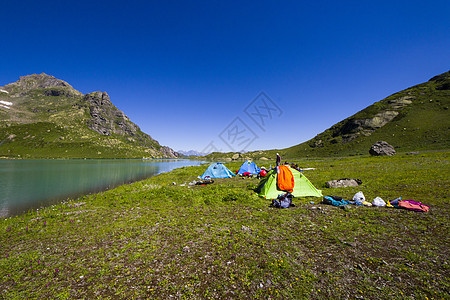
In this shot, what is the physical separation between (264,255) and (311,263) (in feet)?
5.72

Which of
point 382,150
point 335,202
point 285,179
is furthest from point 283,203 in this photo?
point 382,150

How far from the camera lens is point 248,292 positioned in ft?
16.8

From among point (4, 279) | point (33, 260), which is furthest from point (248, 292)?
point (33, 260)

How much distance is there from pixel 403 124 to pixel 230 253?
14540 centimetres

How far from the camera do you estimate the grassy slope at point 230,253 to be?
17.4 ft

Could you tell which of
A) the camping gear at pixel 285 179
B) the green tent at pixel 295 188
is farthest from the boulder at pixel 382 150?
the camping gear at pixel 285 179

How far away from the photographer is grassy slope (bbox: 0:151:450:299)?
5.29 m

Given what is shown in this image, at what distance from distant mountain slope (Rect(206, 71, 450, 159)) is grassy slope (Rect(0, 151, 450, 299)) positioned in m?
97.8

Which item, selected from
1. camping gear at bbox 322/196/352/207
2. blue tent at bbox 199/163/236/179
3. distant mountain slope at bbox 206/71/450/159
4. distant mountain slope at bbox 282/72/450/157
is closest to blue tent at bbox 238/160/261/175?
blue tent at bbox 199/163/236/179

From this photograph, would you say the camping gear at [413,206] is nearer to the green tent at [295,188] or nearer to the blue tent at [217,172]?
the green tent at [295,188]

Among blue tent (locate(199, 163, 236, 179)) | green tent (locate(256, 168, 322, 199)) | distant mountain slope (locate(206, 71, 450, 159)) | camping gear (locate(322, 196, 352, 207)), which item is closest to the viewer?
camping gear (locate(322, 196, 352, 207))

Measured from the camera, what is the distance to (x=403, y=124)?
10256 centimetres

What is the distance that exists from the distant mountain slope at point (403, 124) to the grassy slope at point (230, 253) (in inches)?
3850

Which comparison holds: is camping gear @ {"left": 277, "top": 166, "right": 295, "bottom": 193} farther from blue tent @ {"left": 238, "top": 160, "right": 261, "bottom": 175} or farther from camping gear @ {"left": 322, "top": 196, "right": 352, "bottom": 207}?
blue tent @ {"left": 238, "top": 160, "right": 261, "bottom": 175}
